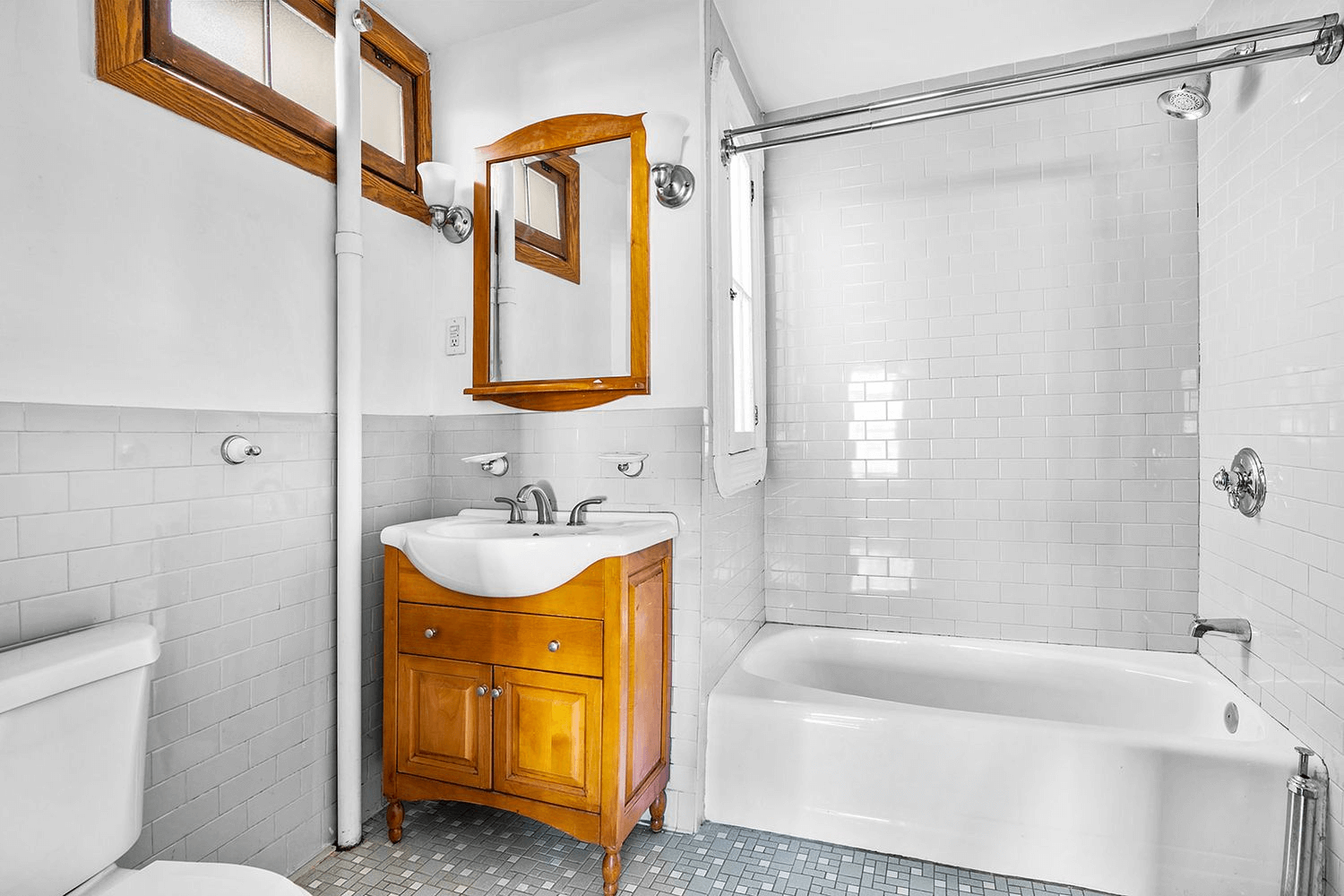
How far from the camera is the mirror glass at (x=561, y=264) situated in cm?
212

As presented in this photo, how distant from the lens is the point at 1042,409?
2492 millimetres

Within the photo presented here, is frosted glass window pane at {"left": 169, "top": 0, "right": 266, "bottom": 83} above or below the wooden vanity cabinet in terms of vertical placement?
above

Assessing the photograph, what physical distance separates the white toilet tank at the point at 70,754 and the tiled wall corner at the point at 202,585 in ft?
0.59

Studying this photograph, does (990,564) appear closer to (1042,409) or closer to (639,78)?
(1042,409)

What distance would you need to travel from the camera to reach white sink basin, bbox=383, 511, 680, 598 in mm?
1705

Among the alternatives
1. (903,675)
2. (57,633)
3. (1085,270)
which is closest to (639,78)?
(1085,270)

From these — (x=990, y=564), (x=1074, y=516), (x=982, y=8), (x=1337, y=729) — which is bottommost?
(x=1337, y=729)

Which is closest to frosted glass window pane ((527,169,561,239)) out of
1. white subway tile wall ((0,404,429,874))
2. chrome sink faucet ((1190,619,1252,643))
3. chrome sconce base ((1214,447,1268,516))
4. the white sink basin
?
white subway tile wall ((0,404,429,874))

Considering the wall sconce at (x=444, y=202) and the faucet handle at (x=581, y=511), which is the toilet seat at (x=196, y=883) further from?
the wall sconce at (x=444, y=202)

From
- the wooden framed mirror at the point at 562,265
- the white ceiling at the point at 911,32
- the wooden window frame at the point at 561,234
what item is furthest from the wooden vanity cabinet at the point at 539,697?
the white ceiling at the point at 911,32

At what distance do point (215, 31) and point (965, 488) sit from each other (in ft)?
8.81

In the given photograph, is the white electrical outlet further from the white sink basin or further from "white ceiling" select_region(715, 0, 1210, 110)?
"white ceiling" select_region(715, 0, 1210, 110)

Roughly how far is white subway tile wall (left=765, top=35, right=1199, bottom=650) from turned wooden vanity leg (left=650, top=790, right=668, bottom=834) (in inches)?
39.5

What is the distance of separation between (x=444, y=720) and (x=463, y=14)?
219cm
